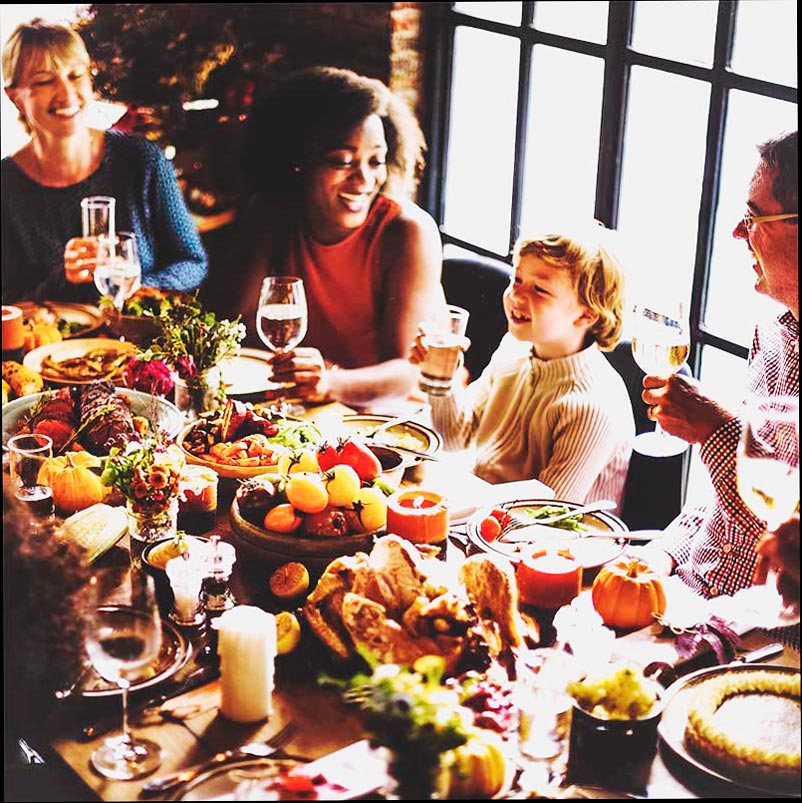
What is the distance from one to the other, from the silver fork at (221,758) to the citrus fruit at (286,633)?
161 mm

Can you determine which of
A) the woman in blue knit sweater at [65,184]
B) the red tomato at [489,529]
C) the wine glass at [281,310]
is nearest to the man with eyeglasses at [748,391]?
the red tomato at [489,529]

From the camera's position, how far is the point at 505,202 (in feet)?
14.9

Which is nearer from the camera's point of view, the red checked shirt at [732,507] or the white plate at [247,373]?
the red checked shirt at [732,507]

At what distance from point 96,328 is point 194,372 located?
0.68 metres

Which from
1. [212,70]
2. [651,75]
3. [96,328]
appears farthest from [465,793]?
[212,70]

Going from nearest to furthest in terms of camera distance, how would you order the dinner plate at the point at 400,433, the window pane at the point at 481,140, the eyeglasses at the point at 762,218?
the eyeglasses at the point at 762,218, the dinner plate at the point at 400,433, the window pane at the point at 481,140

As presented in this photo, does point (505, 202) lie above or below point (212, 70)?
below

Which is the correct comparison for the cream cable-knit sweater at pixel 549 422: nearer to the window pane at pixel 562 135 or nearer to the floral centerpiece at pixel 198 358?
the floral centerpiece at pixel 198 358

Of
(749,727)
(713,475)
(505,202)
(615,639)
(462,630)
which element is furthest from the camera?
(505,202)

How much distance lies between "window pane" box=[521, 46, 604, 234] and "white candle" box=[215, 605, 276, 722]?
2.50 meters

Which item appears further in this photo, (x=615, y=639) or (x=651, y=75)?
(x=651, y=75)

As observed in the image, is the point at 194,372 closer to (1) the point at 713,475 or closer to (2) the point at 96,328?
(2) the point at 96,328

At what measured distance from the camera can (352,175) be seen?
3500 mm

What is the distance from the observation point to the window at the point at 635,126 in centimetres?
334
